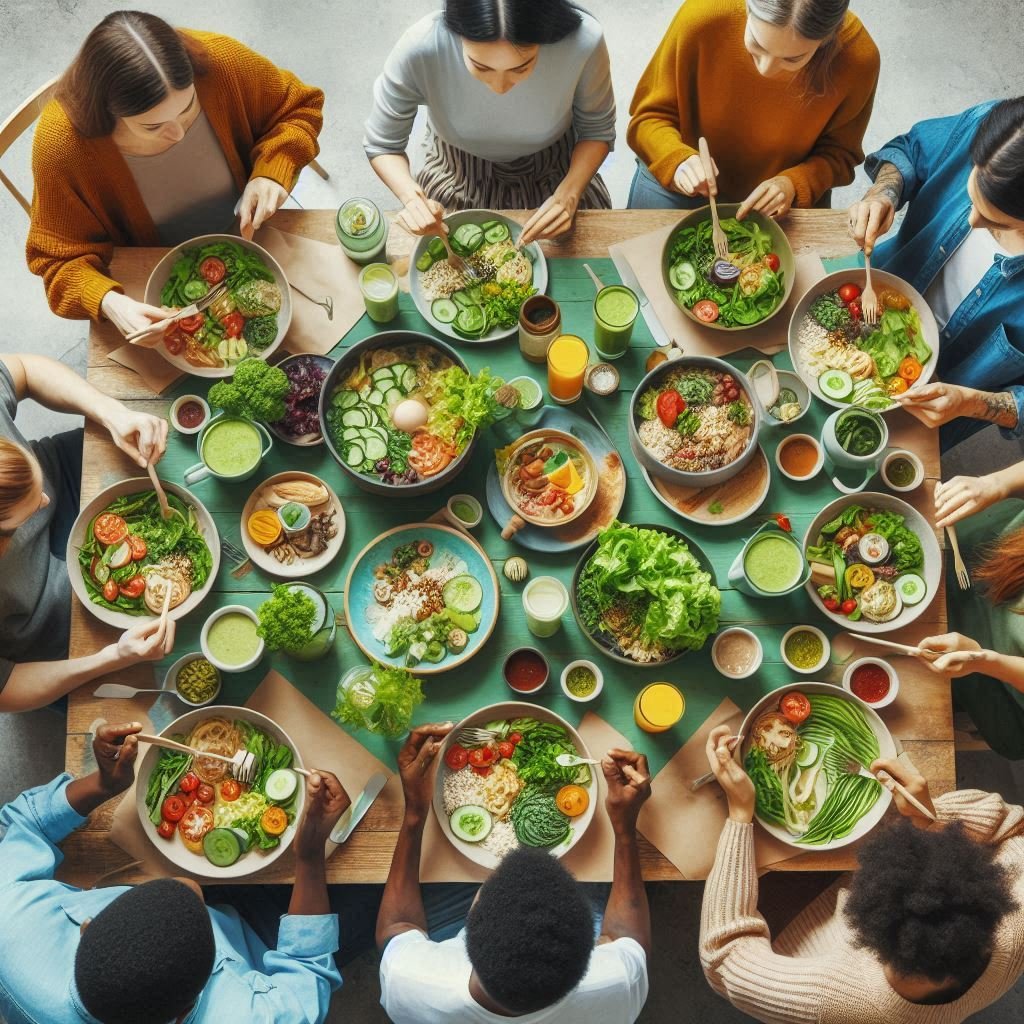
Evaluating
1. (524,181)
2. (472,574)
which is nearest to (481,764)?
(472,574)

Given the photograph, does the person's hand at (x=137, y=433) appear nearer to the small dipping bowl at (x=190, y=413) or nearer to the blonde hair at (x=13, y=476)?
the small dipping bowl at (x=190, y=413)

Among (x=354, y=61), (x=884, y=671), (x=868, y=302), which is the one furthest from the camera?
(x=354, y=61)

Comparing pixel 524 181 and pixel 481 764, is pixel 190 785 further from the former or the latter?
pixel 524 181

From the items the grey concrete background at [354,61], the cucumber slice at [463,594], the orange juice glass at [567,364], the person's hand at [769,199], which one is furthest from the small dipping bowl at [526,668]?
the grey concrete background at [354,61]

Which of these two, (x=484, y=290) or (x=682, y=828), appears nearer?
(x=682, y=828)

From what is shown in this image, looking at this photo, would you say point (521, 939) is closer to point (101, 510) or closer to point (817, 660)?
point (817, 660)

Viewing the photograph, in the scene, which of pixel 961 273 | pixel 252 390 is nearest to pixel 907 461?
pixel 961 273

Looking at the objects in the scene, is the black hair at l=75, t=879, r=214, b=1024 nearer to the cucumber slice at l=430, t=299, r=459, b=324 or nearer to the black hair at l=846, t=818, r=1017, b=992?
the black hair at l=846, t=818, r=1017, b=992
